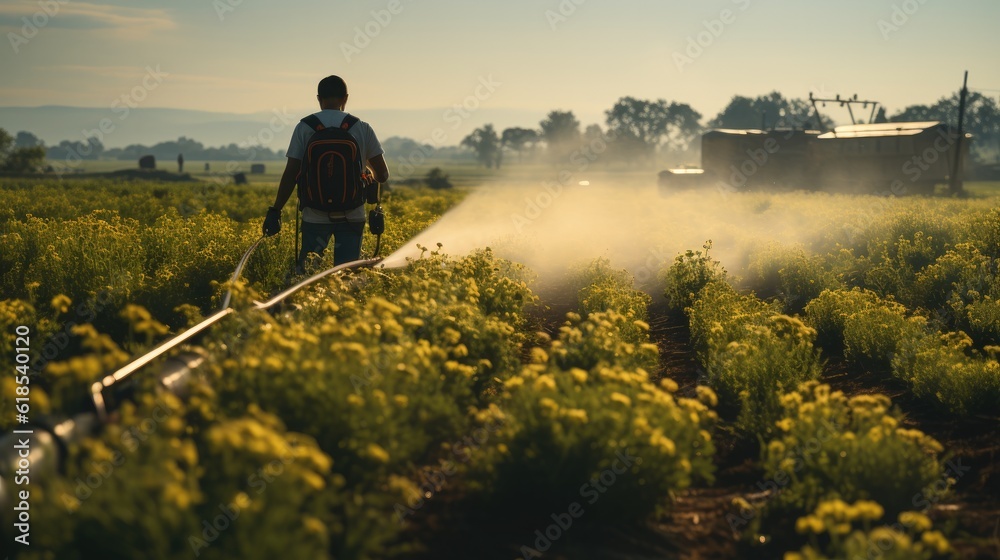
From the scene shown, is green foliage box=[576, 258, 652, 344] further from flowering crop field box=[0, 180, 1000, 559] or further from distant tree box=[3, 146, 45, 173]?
distant tree box=[3, 146, 45, 173]

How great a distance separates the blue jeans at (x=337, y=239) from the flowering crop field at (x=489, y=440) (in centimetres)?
32

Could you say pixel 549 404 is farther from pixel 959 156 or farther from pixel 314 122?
pixel 959 156

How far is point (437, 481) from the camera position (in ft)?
17.4

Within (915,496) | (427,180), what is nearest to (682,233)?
(915,496)

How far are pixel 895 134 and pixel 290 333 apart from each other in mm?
50420

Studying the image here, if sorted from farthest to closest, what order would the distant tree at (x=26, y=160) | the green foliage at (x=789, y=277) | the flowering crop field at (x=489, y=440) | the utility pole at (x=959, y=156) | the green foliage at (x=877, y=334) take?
the distant tree at (x=26, y=160) < the utility pole at (x=959, y=156) < the green foliage at (x=789, y=277) < the green foliage at (x=877, y=334) < the flowering crop field at (x=489, y=440)

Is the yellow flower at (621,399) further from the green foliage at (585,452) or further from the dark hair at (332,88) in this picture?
the dark hair at (332,88)

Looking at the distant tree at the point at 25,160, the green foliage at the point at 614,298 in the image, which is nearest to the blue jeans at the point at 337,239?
the green foliage at the point at 614,298

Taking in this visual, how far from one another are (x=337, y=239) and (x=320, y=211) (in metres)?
0.42

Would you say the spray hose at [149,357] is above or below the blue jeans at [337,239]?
below

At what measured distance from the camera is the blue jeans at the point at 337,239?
8.41 m

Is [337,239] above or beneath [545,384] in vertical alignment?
above

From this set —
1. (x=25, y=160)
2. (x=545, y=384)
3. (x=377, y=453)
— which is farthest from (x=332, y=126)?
(x=25, y=160)

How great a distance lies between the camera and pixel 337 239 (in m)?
8.66
